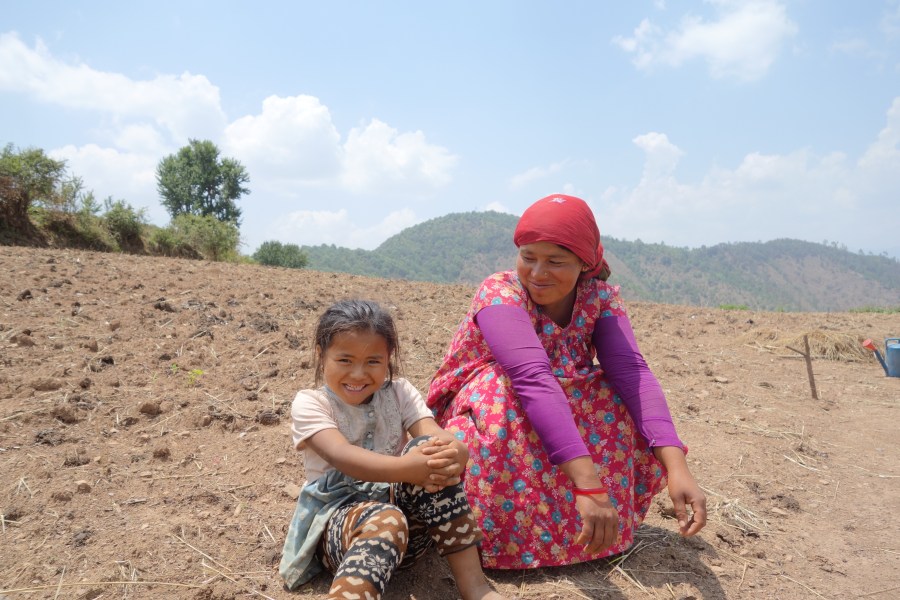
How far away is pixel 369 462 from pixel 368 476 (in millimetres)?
46

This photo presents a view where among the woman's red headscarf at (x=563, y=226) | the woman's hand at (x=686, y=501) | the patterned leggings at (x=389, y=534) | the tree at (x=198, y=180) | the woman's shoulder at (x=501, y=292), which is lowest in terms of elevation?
the patterned leggings at (x=389, y=534)

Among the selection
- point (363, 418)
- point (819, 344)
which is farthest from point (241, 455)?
point (819, 344)

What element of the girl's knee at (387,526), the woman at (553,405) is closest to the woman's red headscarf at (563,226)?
the woman at (553,405)

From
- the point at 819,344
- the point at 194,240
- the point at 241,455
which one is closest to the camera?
the point at 241,455

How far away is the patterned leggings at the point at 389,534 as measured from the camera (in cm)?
152

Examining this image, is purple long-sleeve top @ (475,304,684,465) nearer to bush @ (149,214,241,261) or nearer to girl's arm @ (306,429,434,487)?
girl's arm @ (306,429,434,487)

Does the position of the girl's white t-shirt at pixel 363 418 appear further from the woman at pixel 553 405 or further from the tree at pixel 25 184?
the tree at pixel 25 184

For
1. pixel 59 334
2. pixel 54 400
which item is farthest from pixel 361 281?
pixel 54 400

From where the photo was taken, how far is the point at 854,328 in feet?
27.4

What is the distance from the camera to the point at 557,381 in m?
1.93

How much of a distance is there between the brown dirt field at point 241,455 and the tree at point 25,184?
4617 mm

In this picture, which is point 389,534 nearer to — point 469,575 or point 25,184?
point 469,575

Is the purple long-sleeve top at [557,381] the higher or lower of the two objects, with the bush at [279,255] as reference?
lower

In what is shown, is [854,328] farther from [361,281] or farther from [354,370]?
[354,370]
